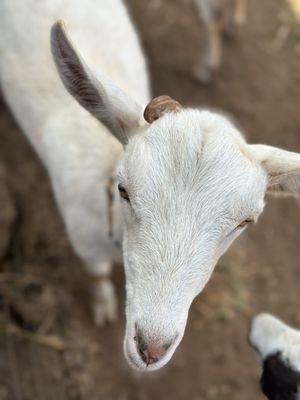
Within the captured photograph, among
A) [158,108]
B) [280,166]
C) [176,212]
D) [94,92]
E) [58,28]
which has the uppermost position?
[58,28]

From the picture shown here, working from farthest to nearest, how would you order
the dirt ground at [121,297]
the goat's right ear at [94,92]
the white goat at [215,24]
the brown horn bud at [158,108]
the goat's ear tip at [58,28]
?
the white goat at [215,24]
the dirt ground at [121,297]
the brown horn bud at [158,108]
the goat's right ear at [94,92]
the goat's ear tip at [58,28]

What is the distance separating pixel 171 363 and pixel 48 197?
163cm

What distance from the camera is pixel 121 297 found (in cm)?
476

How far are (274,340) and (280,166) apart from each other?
33.6 inches

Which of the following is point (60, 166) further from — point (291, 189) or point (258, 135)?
point (258, 135)

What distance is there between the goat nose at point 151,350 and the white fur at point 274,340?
2.43 feet

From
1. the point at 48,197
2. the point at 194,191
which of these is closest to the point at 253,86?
the point at 48,197

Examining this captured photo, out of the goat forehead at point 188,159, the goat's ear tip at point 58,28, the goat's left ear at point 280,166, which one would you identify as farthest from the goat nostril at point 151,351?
the goat's ear tip at point 58,28

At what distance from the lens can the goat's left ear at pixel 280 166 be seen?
8.80 feet

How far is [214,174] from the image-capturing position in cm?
250

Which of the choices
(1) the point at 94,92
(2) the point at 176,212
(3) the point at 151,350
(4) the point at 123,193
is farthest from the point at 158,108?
(3) the point at 151,350

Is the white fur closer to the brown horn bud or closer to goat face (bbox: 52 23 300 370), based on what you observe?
goat face (bbox: 52 23 300 370)

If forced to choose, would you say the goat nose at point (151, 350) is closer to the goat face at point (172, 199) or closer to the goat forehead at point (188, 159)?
the goat face at point (172, 199)

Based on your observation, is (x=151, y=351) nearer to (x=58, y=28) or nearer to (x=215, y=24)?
(x=58, y=28)
